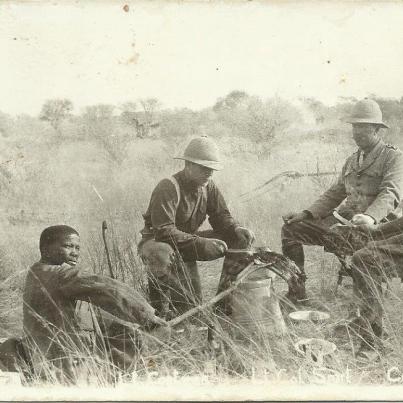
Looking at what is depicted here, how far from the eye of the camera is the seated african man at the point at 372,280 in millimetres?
4781

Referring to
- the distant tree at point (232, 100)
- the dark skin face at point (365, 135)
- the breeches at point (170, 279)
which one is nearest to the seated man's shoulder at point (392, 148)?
the dark skin face at point (365, 135)

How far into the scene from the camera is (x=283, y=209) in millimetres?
5367

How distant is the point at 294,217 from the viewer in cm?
536

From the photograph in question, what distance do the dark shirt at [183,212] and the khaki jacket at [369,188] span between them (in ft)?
2.98

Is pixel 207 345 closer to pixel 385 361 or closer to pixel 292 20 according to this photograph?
pixel 385 361

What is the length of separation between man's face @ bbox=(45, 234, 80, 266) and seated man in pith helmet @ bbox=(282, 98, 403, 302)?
6.67ft

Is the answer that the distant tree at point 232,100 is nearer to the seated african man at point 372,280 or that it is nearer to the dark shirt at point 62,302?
the seated african man at point 372,280

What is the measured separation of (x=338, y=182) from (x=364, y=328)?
56.6 inches

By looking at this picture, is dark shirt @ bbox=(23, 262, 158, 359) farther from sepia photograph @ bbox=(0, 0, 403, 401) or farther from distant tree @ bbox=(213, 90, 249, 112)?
distant tree @ bbox=(213, 90, 249, 112)

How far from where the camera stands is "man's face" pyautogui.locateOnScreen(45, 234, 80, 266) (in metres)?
4.46

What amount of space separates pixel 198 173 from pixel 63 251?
1.44 metres

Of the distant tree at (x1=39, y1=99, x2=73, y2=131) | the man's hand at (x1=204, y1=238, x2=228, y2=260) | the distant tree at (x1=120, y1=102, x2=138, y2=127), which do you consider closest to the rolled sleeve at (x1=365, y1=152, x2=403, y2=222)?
the man's hand at (x1=204, y1=238, x2=228, y2=260)

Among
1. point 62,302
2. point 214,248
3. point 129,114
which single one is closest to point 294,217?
point 214,248

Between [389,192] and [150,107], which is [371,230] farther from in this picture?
[150,107]
